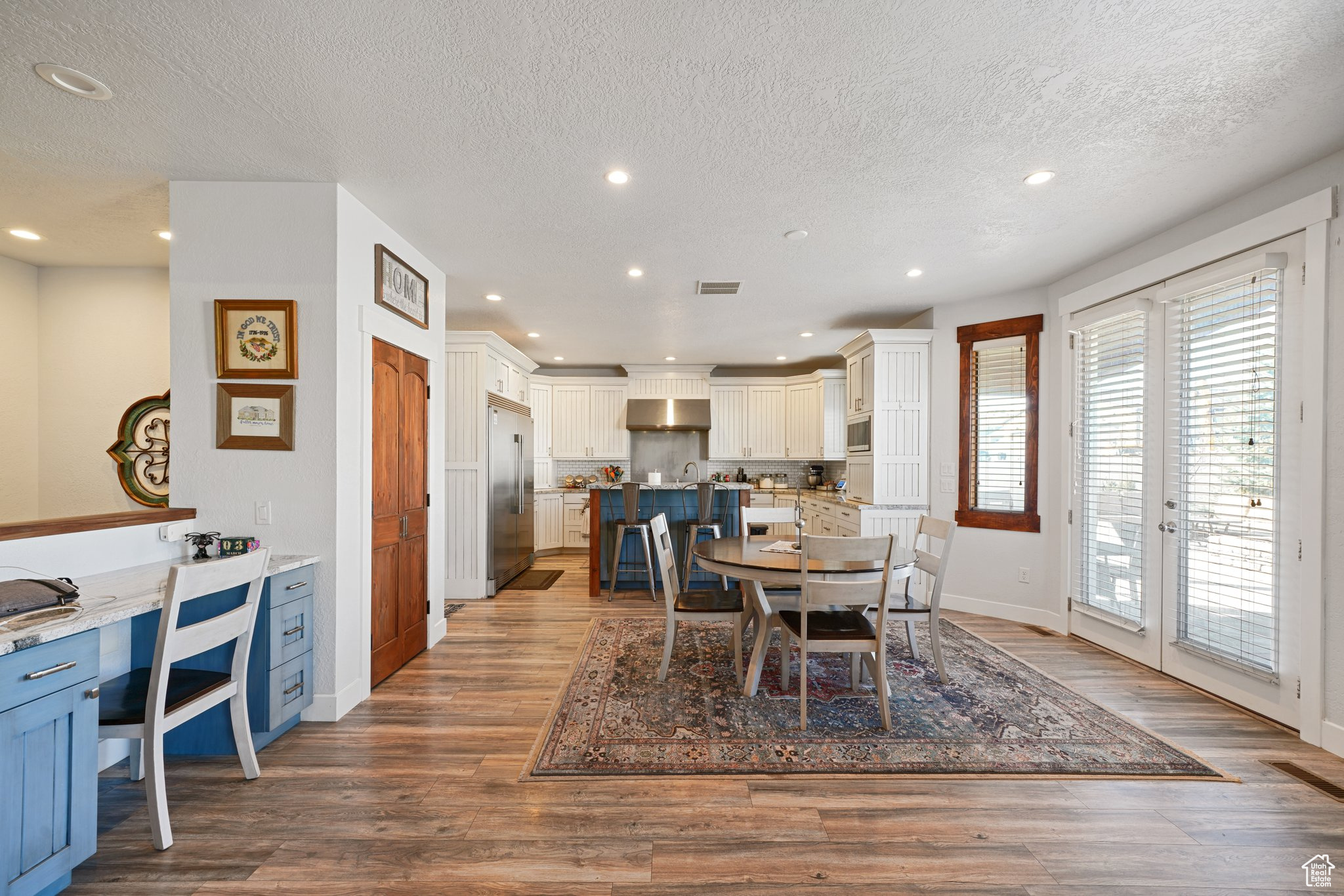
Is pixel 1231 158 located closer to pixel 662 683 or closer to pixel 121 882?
pixel 662 683

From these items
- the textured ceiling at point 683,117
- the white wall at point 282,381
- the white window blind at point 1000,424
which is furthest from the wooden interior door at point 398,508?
the white window blind at point 1000,424

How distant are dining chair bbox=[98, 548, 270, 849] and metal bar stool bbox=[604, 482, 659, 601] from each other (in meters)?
3.18

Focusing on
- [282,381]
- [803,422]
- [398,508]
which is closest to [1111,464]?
[803,422]

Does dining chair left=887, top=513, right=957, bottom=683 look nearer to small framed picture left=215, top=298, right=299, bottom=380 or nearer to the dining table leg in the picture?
the dining table leg

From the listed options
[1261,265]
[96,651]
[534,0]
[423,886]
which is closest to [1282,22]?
[1261,265]

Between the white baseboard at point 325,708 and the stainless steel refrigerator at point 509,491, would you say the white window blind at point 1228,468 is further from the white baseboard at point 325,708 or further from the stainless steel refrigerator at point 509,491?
the stainless steel refrigerator at point 509,491

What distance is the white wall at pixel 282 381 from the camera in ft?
9.29

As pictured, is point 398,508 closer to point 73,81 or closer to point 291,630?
point 291,630

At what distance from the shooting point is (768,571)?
2936mm

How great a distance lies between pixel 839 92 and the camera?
2127mm

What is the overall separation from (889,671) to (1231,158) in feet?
10.4

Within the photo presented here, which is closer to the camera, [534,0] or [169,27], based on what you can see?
[534,0]

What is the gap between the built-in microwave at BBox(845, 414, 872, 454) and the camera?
17.8ft

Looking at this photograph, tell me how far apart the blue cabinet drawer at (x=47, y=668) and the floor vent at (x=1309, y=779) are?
450 centimetres
